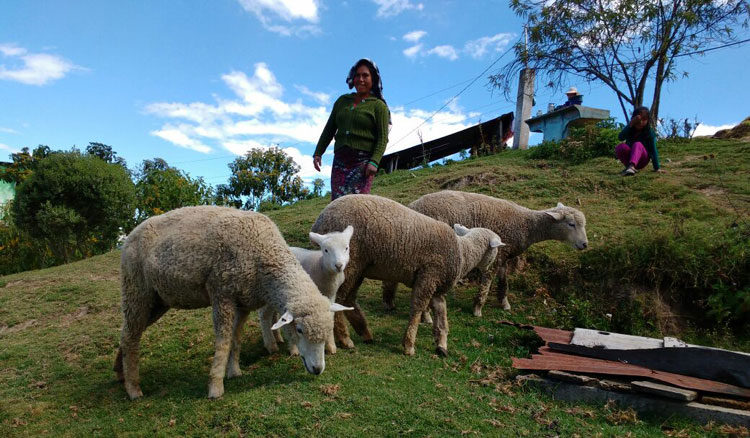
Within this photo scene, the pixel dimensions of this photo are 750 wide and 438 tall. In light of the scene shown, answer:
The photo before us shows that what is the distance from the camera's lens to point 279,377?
5.22m

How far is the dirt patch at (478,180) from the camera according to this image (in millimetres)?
14283

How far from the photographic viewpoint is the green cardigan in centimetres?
706

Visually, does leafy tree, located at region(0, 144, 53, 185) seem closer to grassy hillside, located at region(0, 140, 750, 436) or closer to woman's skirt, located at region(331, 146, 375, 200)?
grassy hillside, located at region(0, 140, 750, 436)

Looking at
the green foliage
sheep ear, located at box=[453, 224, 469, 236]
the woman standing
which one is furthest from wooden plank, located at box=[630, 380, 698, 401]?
the green foliage

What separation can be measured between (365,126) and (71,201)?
1360cm

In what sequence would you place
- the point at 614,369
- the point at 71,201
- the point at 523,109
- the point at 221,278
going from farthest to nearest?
the point at 523,109
the point at 71,201
the point at 614,369
the point at 221,278

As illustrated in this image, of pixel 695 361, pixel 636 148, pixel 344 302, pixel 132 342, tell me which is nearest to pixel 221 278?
pixel 132 342

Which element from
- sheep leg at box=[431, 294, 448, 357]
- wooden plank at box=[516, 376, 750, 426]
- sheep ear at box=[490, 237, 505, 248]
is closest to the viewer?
Result: wooden plank at box=[516, 376, 750, 426]

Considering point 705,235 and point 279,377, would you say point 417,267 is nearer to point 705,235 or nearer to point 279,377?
point 279,377

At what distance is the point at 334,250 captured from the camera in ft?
17.4

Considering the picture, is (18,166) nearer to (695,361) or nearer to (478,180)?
(478,180)

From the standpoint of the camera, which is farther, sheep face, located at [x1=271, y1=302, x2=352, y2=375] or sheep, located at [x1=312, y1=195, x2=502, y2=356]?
sheep, located at [x1=312, y1=195, x2=502, y2=356]

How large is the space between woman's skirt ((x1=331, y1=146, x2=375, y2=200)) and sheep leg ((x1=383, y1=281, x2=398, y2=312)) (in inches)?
68.9

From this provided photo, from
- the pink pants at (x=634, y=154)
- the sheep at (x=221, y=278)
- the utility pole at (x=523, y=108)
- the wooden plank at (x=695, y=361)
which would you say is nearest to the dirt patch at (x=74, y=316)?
the sheep at (x=221, y=278)
